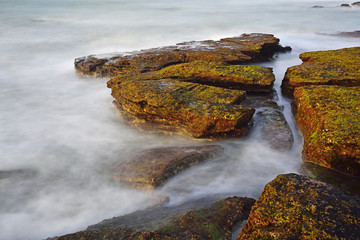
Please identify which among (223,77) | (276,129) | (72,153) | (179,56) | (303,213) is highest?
(179,56)

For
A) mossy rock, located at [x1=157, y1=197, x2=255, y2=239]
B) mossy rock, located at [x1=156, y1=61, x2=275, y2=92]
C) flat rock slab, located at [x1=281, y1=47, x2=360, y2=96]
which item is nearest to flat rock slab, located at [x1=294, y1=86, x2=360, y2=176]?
flat rock slab, located at [x1=281, y1=47, x2=360, y2=96]

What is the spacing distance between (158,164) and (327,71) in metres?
3.81

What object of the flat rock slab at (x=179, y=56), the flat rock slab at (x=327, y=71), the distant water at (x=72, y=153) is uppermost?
the flat rock slab at (x=179, y=56)

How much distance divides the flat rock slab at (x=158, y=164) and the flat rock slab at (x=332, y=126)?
4.34 ft

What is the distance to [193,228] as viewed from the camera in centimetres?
237

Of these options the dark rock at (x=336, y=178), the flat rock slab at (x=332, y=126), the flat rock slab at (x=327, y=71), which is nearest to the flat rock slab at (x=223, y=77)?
the flat rock slab at (x=327, y=71)

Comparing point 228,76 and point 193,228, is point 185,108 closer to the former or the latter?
point 228,76

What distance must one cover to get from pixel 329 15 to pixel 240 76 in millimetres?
18386

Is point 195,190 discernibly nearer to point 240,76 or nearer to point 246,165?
point 246,165

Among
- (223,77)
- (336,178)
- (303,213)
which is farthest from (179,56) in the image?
(303,213)

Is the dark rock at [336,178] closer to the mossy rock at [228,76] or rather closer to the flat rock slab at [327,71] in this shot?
the flat rock slab at [327,71]

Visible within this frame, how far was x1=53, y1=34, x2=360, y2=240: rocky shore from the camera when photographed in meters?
2.03

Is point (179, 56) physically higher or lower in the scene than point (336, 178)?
higher

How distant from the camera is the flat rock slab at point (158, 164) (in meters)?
3.41
